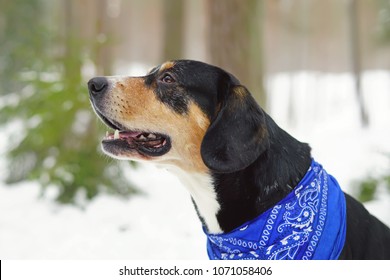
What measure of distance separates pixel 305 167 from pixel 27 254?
403cm

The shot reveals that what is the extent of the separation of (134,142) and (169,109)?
1.21ft

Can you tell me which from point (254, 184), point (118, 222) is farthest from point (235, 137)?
point (118, 222)

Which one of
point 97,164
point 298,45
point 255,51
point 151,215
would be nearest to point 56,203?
point 97,164

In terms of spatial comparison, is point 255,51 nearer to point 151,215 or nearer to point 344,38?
point 151,215

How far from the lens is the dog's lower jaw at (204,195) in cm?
379

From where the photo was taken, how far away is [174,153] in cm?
380

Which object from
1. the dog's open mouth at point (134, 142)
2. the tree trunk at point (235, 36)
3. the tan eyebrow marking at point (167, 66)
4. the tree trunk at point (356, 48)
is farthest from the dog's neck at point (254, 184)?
the tree trunk at point (356, 48)

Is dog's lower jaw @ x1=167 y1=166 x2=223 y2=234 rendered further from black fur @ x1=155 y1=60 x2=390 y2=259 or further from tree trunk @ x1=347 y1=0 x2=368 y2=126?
tree trunk @ x1=347 y1=0 x2=368 y2=126

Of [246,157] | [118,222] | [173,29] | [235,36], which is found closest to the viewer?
[246,157]

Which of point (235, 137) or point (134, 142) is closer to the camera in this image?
point (235, 137)

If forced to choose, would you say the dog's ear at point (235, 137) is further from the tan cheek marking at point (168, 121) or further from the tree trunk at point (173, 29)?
the tree trunk at point (173, 29)

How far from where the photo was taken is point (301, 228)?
366cm

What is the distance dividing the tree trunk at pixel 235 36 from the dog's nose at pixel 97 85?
Result: 500cm

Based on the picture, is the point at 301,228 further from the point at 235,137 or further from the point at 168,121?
the point at 168,121
